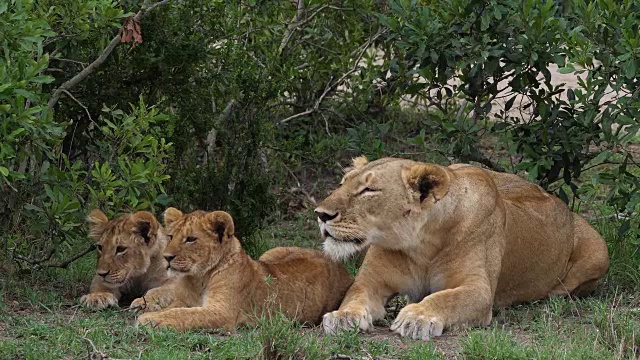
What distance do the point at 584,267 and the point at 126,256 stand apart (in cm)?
276

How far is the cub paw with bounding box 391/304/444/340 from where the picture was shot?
19.3 ft

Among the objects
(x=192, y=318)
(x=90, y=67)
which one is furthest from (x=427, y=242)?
(x=90, y=67)

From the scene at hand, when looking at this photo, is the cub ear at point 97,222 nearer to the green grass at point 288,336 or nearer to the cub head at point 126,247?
the cub head at point 126,247

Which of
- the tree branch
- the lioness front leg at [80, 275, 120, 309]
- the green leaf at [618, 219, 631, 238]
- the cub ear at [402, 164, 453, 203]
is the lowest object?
the tree branch

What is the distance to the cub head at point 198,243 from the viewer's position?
628cm

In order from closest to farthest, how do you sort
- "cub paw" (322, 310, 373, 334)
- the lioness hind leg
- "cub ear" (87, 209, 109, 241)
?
"cub paw" (322, 310, 373, 334)
"cub ear" (87, 209, 109, 241)
the lioness hind leg

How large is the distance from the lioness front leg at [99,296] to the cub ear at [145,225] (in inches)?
13.5

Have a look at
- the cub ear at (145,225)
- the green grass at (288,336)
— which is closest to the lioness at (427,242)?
the green grass at (288,336)

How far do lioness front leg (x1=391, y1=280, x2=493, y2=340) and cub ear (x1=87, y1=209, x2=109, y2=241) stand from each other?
1.97m

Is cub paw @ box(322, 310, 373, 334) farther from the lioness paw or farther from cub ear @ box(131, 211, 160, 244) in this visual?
cub ear @ box(131, 211, 160, 244)

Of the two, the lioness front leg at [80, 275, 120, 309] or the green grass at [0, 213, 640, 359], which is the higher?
the green grass at [0, 213, 640, 359]

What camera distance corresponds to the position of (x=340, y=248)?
6.25m

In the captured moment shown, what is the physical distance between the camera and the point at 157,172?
7.36 m

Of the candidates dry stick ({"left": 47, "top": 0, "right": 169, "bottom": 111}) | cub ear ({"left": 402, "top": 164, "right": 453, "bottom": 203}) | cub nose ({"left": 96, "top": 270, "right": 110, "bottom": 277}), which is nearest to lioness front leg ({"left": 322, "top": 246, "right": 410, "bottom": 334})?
cub ear ({"left": 402, "top": 164, "right": 453, "bottom": 203})
